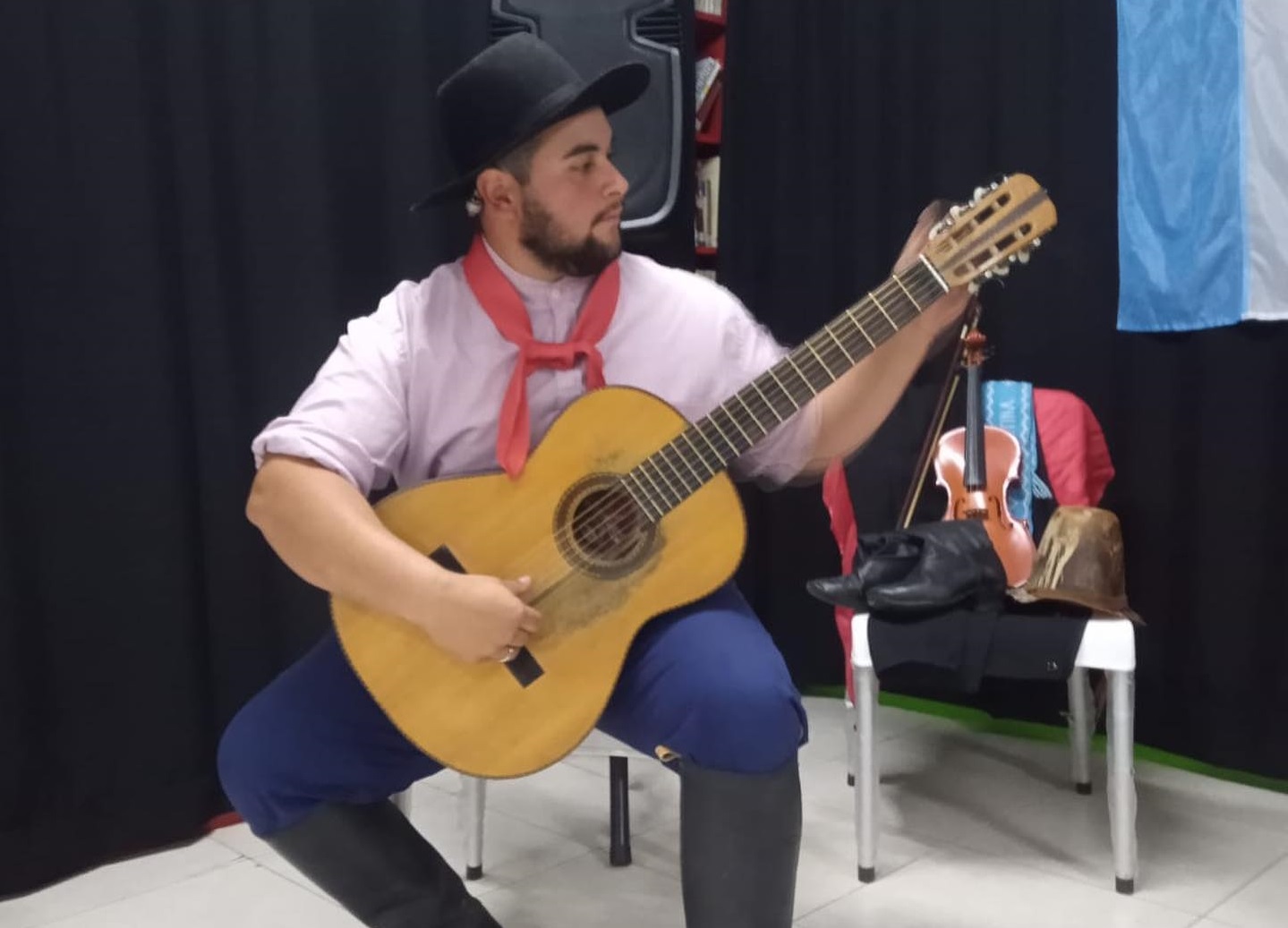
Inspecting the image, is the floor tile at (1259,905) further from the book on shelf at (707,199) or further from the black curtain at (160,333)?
the book on shelf at (707,199)

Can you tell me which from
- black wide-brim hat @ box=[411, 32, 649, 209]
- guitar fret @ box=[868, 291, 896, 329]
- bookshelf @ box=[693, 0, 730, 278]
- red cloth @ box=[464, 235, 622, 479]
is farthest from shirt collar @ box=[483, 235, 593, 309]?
bookshelf @ box=[693, 0, 730, 278]

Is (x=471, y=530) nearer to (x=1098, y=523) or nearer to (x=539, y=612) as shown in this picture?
(x=539, y=612)

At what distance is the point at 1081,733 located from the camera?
2.37 metres

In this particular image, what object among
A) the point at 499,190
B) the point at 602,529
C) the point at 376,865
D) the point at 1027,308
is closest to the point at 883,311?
the point at 602,529

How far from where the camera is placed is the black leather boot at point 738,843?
127cm

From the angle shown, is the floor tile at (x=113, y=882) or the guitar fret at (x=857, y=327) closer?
the guitar fret at (x=857, y=327)

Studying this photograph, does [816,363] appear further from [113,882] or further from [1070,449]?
[113,882]

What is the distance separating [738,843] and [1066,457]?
134 centimetres

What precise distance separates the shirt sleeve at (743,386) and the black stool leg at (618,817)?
693 millimetres

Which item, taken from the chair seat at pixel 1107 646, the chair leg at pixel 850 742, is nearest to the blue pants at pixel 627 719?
the chair seat at pixel 1107 646

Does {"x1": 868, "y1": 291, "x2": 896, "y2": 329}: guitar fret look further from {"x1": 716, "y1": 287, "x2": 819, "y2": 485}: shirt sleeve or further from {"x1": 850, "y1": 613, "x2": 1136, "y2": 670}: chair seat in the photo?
{"x1": 850, "y1": 613, "x2": 1136, "y2": 670}: chair seat

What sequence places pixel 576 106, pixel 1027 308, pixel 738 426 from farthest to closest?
1. pixel 1027 308
2. pixel 576 106
3. pixel 738 426

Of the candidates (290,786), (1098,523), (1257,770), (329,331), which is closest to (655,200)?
(329,331)

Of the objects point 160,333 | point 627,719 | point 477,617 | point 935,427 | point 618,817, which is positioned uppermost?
point 160,333
